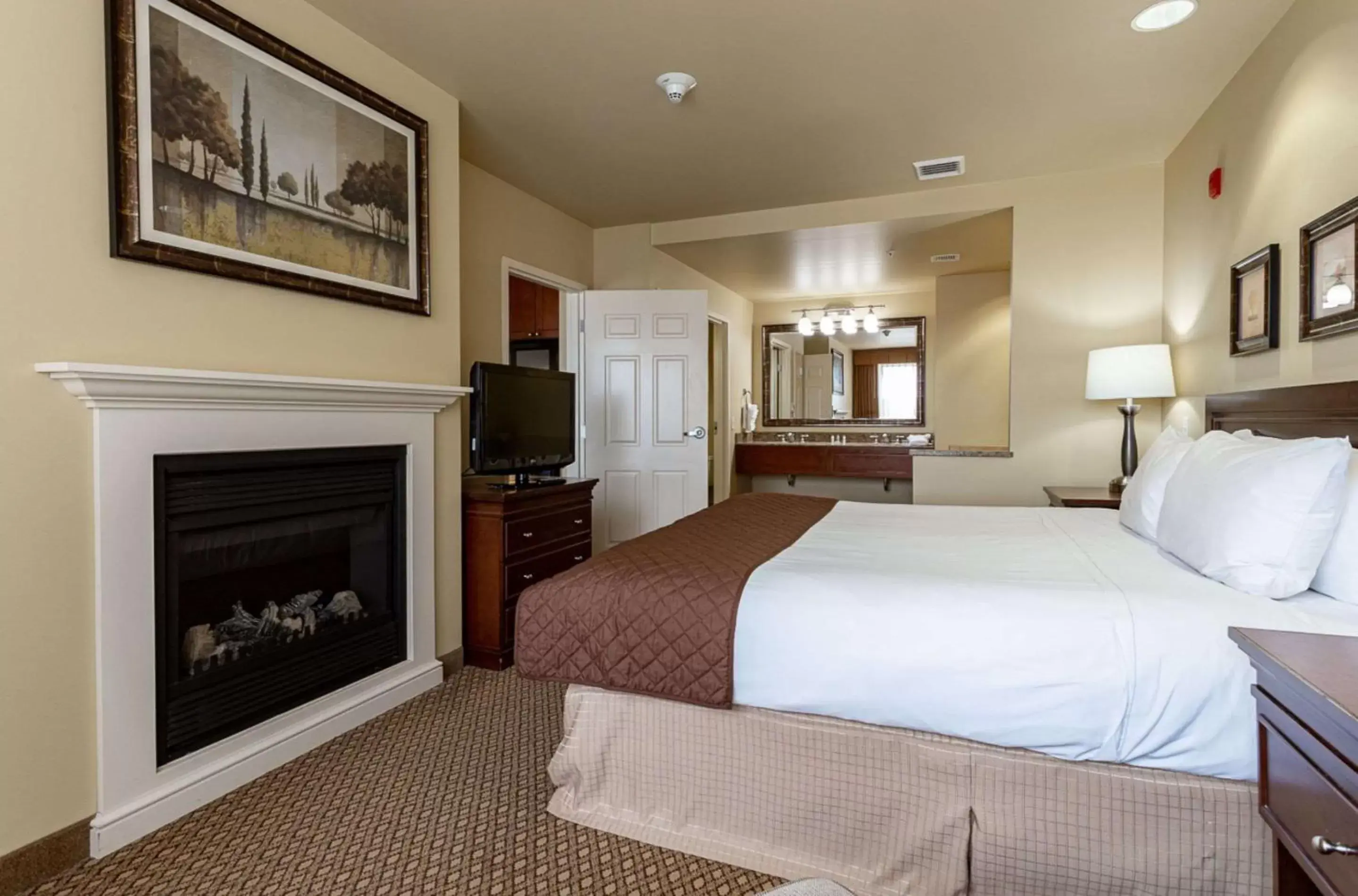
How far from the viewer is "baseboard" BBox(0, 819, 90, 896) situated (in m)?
1.59

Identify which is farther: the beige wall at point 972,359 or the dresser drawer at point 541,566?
the beige wall at point 972,359

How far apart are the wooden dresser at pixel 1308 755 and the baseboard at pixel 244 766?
8.26 ft

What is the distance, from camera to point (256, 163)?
2154mm

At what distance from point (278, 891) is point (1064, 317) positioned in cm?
436

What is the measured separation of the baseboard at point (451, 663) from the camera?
2967 mm

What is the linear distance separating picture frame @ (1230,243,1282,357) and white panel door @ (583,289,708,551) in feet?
9.27

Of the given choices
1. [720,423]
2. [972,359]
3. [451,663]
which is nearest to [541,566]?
[451,663]

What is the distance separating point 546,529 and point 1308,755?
9.42 ft

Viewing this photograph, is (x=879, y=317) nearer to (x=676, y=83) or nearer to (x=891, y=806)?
(x=676, y=83)

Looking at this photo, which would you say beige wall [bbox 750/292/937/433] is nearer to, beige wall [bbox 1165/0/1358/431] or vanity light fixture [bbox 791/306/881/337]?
vanity light fixture [bbox 791/306/881/337]

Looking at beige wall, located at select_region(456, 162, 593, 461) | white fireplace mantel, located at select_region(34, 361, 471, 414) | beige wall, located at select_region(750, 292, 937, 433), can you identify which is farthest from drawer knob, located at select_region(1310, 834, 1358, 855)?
beige wall, located at select_region(750, 292, 937, 433)

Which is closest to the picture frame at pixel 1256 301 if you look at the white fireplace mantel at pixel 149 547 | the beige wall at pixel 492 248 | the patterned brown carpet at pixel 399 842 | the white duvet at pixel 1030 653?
the white duvet at pixel 1030 653

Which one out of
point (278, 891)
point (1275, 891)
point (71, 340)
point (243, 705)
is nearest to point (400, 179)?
point (71, 340)

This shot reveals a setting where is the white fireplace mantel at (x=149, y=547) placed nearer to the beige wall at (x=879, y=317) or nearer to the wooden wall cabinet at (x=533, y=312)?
the wooden wall cabinet at (x=533, y=312)
